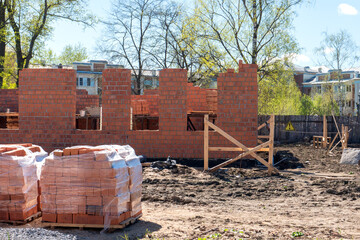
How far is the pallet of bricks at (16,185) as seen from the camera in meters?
7.06

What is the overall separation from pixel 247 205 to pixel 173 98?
237 inches

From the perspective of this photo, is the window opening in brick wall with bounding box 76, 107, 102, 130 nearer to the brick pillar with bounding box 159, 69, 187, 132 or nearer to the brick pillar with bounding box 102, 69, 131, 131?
the brick pillar with bounding box 102, 69, 131, 131

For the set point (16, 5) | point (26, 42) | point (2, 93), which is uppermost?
point (16, 5)

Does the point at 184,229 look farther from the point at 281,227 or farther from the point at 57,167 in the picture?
the point at 57,167

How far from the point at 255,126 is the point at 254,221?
7.06 meters

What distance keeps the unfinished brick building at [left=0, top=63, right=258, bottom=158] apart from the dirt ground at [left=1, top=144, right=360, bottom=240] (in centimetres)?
148

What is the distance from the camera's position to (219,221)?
741 cm

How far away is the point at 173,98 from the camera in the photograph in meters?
14.4

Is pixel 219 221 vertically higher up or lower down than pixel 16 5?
lower down

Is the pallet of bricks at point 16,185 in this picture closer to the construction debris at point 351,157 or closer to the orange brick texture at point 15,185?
the orange brick texture at point 15,185

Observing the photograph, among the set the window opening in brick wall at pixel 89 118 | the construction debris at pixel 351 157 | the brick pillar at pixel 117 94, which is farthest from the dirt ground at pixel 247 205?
the window opening in brick wall at pixel 89 118

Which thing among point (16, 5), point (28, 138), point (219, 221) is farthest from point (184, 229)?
point (16, 5)

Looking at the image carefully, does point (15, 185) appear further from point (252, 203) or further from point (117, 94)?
point (117, 94)

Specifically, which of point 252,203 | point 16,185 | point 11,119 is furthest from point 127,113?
point 16,185
